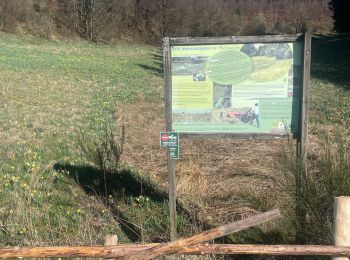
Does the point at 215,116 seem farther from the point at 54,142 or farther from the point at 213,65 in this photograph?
the point at 54,142

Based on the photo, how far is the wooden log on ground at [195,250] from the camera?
2855 millimetres

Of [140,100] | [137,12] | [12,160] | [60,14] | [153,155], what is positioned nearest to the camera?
[12,160]

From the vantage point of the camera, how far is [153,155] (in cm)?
791

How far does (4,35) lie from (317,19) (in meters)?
53.2

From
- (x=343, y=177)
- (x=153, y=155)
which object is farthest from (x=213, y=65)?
(x=153, y=155)

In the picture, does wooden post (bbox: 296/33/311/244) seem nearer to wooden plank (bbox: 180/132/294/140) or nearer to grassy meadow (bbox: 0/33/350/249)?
wooden plank (bbox: 180/132/294/140)

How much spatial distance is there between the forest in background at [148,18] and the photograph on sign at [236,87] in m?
29.5

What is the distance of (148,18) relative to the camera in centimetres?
5522

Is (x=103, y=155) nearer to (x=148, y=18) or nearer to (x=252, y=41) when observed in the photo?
(x=252, y=41)

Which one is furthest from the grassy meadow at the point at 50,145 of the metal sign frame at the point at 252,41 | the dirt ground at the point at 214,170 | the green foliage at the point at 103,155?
the metal sign frame at the point at 252,41

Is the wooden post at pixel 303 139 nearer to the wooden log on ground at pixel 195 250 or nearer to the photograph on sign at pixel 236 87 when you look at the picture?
the photograph on sign at pixel 236 87

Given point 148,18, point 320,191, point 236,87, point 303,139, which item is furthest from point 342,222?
point 148,18

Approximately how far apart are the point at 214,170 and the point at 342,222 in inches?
158

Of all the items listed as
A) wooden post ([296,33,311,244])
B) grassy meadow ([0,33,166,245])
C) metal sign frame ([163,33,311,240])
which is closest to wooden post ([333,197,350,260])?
wooden post ([296,33,311,244])
